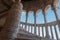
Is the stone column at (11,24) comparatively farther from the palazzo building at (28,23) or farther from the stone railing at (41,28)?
the stone railing at (41,28)

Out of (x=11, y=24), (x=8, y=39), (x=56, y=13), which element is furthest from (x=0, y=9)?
(x=56, y=13)

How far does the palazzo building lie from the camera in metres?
1.94

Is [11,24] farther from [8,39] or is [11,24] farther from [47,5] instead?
[47,5]

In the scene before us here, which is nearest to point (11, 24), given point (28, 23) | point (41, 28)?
point (41, 28)

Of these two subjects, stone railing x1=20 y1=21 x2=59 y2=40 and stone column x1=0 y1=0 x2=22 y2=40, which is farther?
stone railing x1=20 y1=21 x2=59 y2=40

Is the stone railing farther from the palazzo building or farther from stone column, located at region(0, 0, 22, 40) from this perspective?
stone column, located at region(0, 0, 22, 40)

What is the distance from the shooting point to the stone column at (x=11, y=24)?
6.11 feet

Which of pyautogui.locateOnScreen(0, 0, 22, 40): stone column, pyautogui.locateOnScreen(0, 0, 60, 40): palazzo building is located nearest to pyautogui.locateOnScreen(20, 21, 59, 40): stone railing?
pyautogui.locateOnScreen(0, 0, 60, 40): palazzo building

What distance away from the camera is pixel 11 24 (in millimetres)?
1919

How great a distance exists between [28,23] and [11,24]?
7483mm

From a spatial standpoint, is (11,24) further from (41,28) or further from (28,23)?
(28,23)

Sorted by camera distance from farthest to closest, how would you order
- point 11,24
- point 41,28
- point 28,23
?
point 28,23 → point 41,28 → point 11,24

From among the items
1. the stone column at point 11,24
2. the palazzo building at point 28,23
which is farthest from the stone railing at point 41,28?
the stone column at point 11,24

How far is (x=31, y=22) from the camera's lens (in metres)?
9.50
